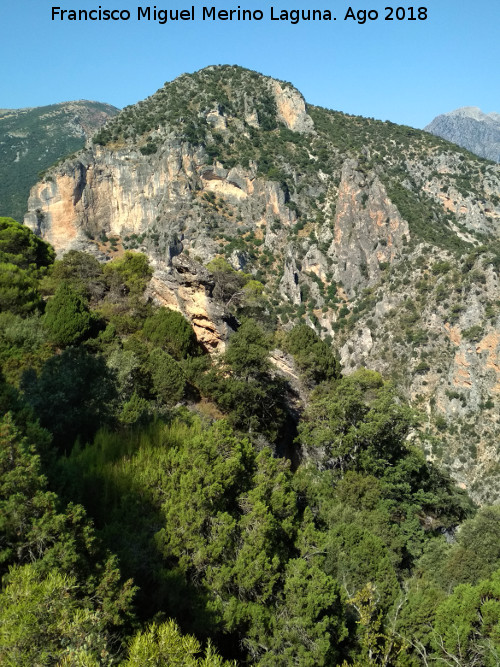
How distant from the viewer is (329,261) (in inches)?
3270

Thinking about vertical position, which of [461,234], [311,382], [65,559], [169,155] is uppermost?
[169,155]

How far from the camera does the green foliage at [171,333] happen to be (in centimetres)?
1764

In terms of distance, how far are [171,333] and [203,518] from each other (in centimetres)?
1043

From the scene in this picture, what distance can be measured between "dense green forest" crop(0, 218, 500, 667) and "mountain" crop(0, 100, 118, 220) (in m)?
77.9

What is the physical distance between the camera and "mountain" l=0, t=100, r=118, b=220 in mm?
94219

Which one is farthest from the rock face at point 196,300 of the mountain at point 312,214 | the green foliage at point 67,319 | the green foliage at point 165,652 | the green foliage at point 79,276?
the mountain at point 312,214

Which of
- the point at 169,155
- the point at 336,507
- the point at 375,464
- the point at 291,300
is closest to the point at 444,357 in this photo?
the point at 291,300

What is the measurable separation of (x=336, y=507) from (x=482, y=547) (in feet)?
14.0

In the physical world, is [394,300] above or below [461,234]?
below

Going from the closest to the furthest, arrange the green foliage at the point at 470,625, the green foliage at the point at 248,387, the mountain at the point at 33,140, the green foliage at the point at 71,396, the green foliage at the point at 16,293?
the green foliage at the point at 470,625 < the green foliage at the point at 71,396 < the green foliage at the point at 248,387 < the green foliage at the point at 16,293 < the mountain at the point at 33,140

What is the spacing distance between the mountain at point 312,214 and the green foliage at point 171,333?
136 feet

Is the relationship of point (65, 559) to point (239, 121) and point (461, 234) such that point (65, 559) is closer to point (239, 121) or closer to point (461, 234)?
point (461, 234)

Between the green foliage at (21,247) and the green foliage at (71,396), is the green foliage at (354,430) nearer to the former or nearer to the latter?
the green foliage at (71,396)

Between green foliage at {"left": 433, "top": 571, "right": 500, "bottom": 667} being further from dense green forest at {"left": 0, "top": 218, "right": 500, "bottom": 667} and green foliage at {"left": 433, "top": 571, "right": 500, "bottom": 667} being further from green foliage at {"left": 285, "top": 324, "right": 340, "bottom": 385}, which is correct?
green foliage at {"left": 285, "top": 324, "right": 340, "bottom": 385}
